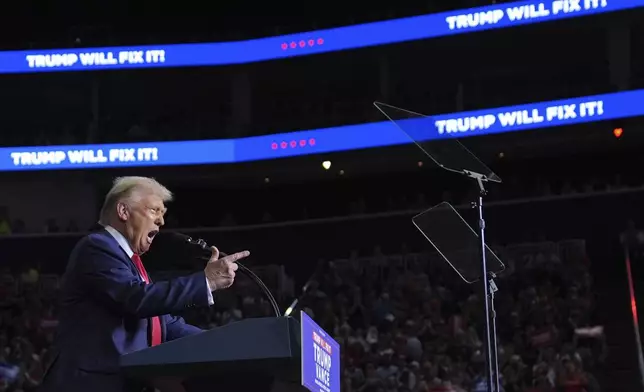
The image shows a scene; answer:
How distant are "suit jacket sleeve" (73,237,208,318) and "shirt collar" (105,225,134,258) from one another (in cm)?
8

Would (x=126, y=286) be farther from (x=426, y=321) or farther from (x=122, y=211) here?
(x=426, y=321)

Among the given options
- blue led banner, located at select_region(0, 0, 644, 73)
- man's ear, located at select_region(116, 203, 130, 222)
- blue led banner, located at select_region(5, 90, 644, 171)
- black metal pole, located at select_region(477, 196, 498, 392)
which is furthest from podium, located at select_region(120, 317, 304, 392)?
blue led banner, located at select_region(0, 0, 644, 73)

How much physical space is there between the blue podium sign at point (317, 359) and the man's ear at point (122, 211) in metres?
0.71

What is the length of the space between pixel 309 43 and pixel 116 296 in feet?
42.9

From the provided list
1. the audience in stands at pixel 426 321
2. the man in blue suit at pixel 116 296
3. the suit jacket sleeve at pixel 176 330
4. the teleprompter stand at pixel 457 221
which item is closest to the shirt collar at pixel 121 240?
the man in blue suit at pixel 116 296

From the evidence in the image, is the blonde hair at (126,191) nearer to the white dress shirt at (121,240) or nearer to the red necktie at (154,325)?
the white dress shirt at (121,240)

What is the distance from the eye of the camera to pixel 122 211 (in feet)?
10.8

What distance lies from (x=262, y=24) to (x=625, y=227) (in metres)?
7.31

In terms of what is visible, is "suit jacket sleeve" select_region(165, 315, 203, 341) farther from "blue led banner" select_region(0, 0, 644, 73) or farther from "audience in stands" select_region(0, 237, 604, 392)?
"blue led banner" select_region(0, 0, 644, 73)

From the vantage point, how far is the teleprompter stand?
3779mm

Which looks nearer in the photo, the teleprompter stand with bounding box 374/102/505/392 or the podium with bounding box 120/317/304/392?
the podium with bounding box 120/317/304/392

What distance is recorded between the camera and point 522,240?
15086 millimetres

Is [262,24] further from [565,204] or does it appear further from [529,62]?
[565,204]

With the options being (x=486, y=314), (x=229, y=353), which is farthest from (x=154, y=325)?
(x=486, y=314)
